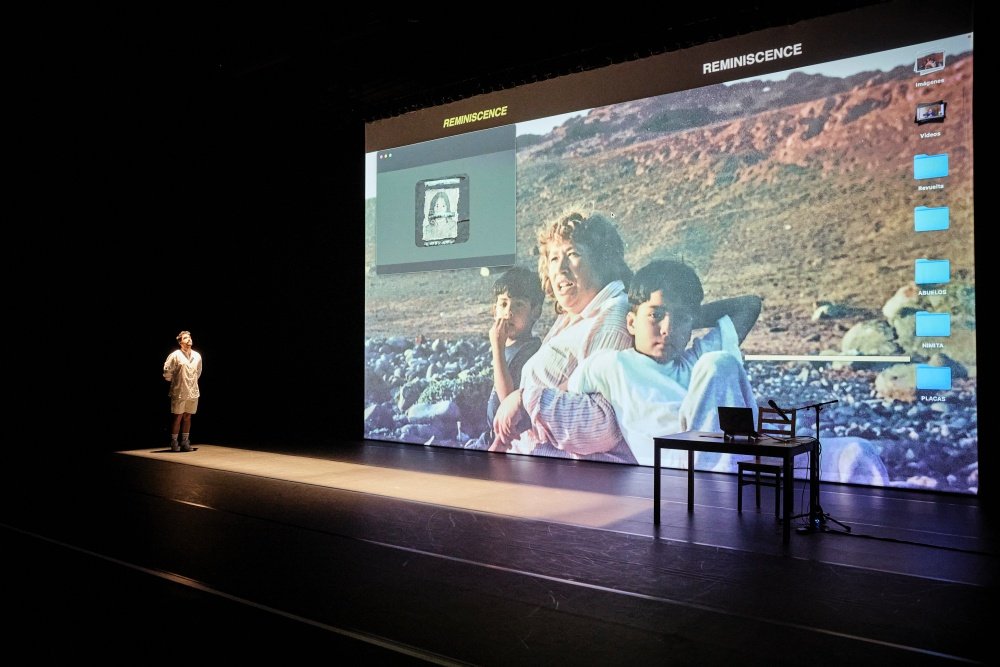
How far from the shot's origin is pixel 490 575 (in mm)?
3600

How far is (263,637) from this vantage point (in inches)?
111

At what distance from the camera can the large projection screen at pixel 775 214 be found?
5.61 meters

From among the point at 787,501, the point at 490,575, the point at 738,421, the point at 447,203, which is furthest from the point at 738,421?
the point at 447,203

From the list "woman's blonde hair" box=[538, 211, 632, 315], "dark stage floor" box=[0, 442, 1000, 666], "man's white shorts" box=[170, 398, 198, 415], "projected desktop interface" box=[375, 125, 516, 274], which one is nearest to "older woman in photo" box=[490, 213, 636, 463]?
"woman's blonde hair" box=[538, 211, 632, 315]

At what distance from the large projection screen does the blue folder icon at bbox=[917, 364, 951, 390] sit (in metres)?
0.01

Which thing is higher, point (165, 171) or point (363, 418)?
point (165, 171)

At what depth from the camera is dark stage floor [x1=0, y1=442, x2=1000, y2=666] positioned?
2.74 meters

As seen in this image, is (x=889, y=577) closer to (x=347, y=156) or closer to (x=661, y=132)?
(x=661, y=132)

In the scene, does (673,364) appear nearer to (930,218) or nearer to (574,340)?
(574,340)

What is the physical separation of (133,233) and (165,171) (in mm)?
863

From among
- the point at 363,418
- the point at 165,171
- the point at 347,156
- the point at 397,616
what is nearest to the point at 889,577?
the point at 397,616

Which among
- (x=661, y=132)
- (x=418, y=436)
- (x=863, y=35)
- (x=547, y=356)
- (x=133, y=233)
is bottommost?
(x=418, y=436)

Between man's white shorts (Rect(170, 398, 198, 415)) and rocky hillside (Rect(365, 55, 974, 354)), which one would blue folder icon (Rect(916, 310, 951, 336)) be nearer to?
rocky hillside (Rect(365, 55, 974, 354))

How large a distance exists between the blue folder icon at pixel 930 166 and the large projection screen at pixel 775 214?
0.05 feet
